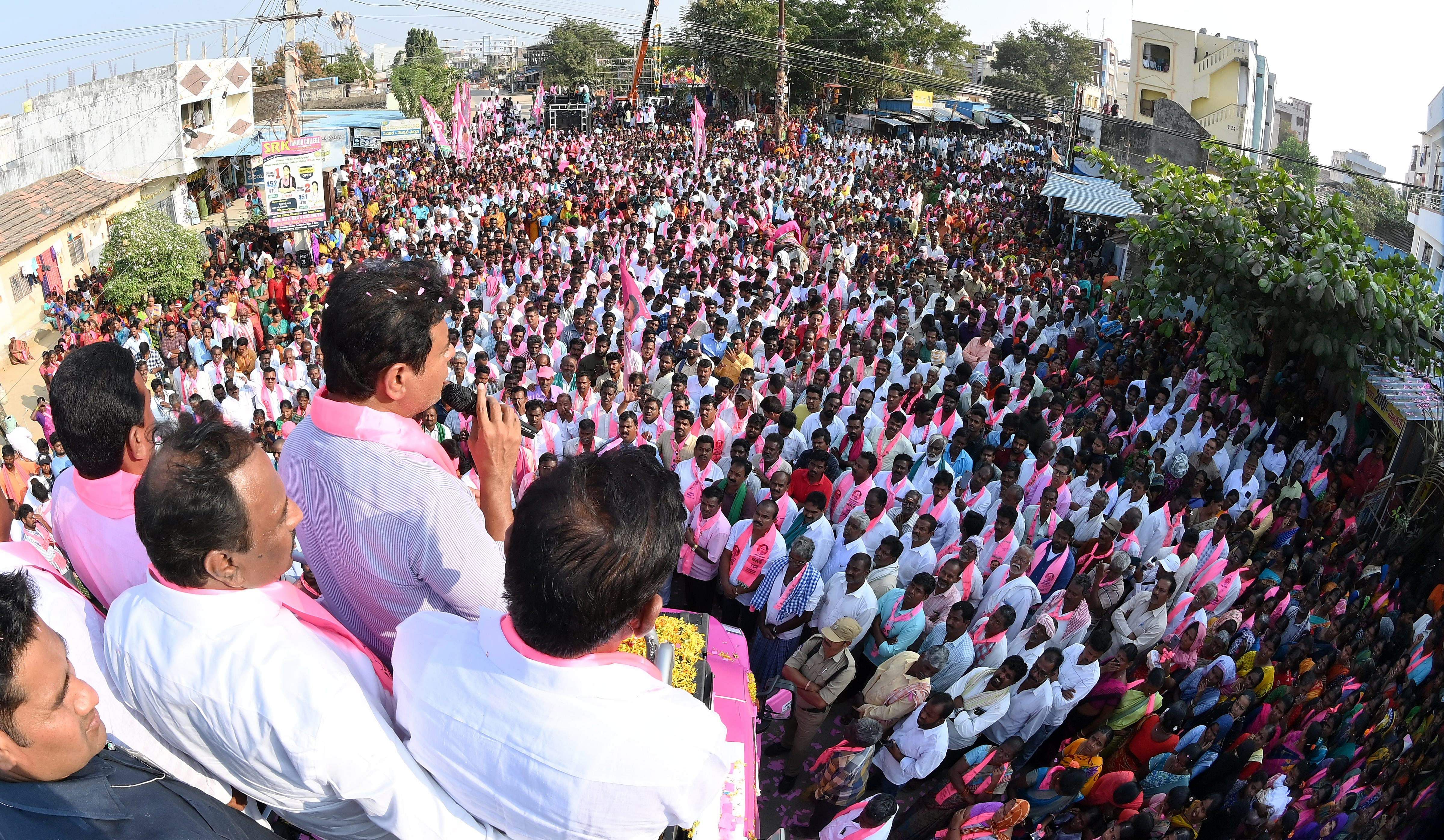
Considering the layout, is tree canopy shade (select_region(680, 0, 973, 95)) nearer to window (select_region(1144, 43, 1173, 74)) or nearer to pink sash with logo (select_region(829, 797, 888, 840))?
window (select_region(1144, 43, 1173, 74))

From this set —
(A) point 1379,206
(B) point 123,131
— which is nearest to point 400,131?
(B) point 123,131

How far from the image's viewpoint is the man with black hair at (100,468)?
1988 mm

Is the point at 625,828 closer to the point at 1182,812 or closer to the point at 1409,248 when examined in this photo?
the point at 1182,812

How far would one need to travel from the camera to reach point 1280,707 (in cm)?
406

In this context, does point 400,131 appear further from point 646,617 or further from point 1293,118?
point 1293,118

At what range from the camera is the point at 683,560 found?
15.7 feet

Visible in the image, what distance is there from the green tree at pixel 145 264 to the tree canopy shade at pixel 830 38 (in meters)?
28.4

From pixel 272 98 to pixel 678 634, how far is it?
29.6 meters

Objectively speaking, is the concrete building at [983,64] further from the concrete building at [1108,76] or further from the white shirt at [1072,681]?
the white shirt at [1072,681]

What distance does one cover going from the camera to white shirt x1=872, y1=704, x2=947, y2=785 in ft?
12.0

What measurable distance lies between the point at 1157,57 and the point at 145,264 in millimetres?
34888

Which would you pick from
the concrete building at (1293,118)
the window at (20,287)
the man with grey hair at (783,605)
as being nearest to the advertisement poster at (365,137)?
the window at (20,287)

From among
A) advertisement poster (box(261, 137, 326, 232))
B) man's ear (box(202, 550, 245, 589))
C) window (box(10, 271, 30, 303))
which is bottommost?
window (box(10, 271, 30, 303))

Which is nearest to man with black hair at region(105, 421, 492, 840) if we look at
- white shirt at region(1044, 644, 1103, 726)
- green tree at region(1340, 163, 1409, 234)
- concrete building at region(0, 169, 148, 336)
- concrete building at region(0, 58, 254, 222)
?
white shirt at region(1044, 644, 1103, 726)
